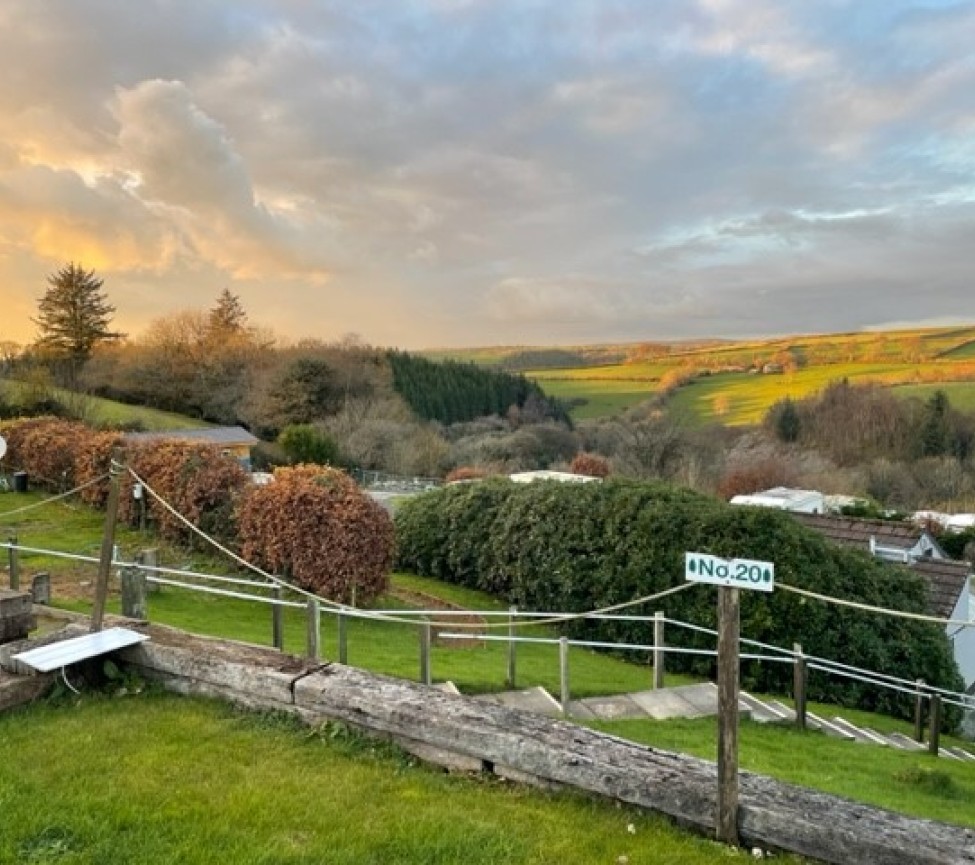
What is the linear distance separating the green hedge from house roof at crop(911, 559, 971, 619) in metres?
3.62

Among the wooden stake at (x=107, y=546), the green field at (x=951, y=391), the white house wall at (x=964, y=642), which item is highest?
the green field at (x=951, y=391)

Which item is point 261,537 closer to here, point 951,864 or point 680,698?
point 680,698

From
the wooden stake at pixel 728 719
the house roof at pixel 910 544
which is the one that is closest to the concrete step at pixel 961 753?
the house roof at pixel 910 544

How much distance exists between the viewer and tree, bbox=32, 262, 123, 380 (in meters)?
51.6

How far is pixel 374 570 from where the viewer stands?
510 inches

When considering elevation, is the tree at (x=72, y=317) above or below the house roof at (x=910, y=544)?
above

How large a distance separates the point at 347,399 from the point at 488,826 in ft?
147

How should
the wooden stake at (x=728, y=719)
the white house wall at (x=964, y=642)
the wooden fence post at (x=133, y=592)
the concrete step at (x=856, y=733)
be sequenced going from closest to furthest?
the wooden stake at (x=728, y=719), the wooden fence post at (x=133, y=592), the concrete step at (x=856, y=733), the white house wall at (x=964, y=642)

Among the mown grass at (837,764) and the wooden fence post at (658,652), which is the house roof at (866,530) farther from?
the mown grass at (837,764)

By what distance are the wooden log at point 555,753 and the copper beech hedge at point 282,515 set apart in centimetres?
772

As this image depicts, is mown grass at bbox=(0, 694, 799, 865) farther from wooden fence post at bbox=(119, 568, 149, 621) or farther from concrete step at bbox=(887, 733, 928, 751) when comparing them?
concrete step at bbox=(887, 733, 928, 751)

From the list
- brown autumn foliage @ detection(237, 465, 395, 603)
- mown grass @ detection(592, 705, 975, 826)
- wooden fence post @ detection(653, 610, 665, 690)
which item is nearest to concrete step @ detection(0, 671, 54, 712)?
mown grass @ detection(592, 705, 975, 826)

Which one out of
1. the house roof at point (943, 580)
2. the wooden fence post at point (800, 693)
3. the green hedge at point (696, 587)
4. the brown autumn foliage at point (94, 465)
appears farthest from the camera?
the brown autumn foliage at point (94, 465)

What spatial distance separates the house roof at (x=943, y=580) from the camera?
1677 centimetres
